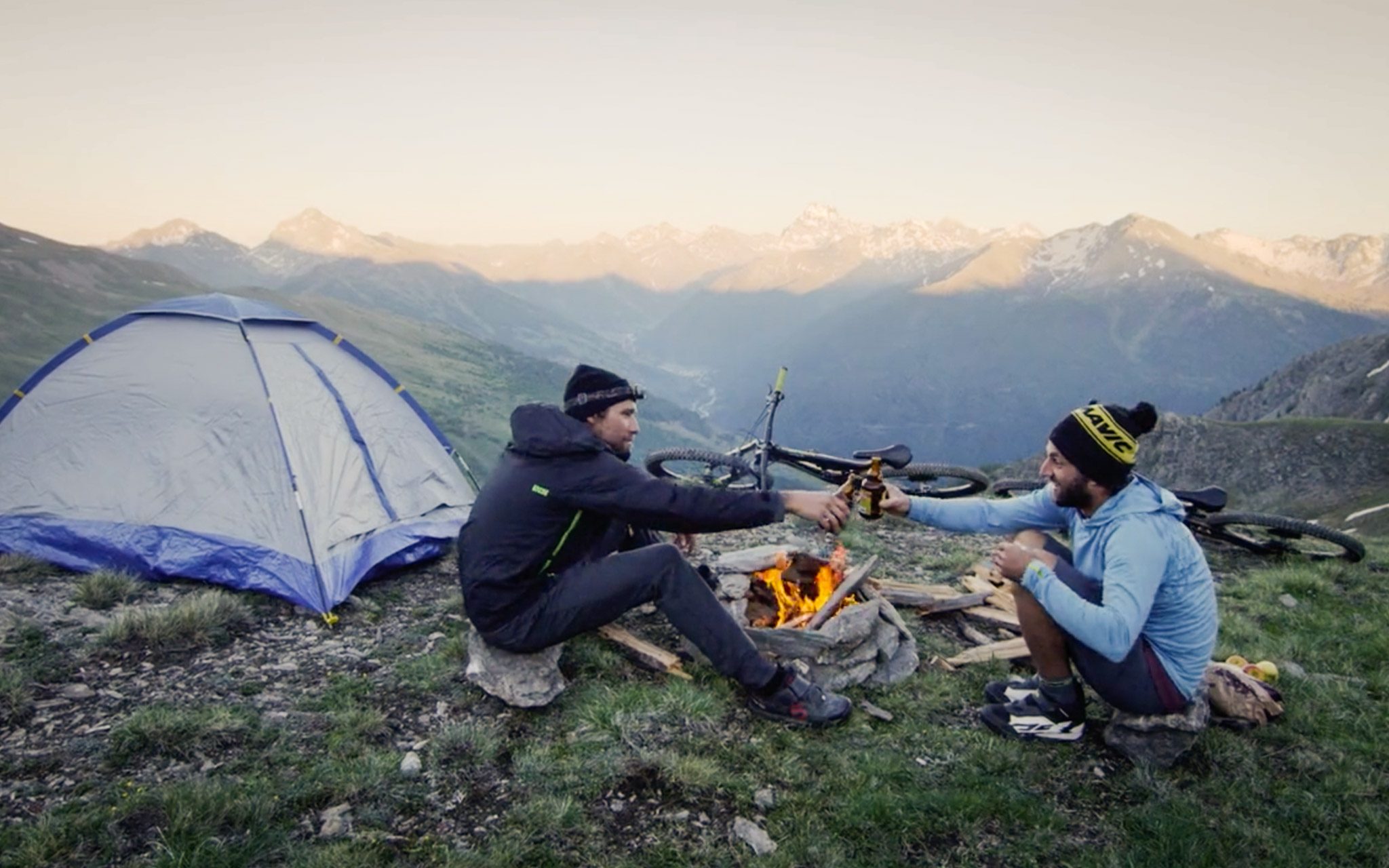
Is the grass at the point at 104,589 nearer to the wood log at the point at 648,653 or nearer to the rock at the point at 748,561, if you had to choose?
the wood log at the point at 648,653

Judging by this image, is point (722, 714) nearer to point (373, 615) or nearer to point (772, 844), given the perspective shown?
point (772, 844)

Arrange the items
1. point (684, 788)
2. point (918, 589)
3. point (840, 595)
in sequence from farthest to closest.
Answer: point (918, 589), point (840, 595), point (684, 788)

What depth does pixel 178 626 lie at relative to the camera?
6309 mm

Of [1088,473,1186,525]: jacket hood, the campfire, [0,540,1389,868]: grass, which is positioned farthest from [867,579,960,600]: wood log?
[1088,473,1186,525]: jacket hood

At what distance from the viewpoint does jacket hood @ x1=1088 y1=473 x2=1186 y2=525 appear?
451cm

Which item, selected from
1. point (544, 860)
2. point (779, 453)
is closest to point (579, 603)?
point (544, 860)

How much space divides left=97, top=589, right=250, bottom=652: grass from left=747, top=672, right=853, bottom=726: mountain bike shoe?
4.76 m

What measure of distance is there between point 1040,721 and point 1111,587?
1373 mm

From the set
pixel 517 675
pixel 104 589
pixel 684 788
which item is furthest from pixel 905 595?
pixel 104 589

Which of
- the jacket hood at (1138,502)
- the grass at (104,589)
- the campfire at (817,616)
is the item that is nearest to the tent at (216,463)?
the grass at (104,589)

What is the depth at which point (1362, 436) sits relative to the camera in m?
32.5

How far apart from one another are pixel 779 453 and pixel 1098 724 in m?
4.59

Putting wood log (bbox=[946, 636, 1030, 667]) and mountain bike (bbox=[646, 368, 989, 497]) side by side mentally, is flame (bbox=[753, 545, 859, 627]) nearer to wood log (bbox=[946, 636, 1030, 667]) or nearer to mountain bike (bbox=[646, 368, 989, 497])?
wood log (bbox=[946, 636, 1030, 667])

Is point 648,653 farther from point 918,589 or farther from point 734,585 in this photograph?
point 918,589
